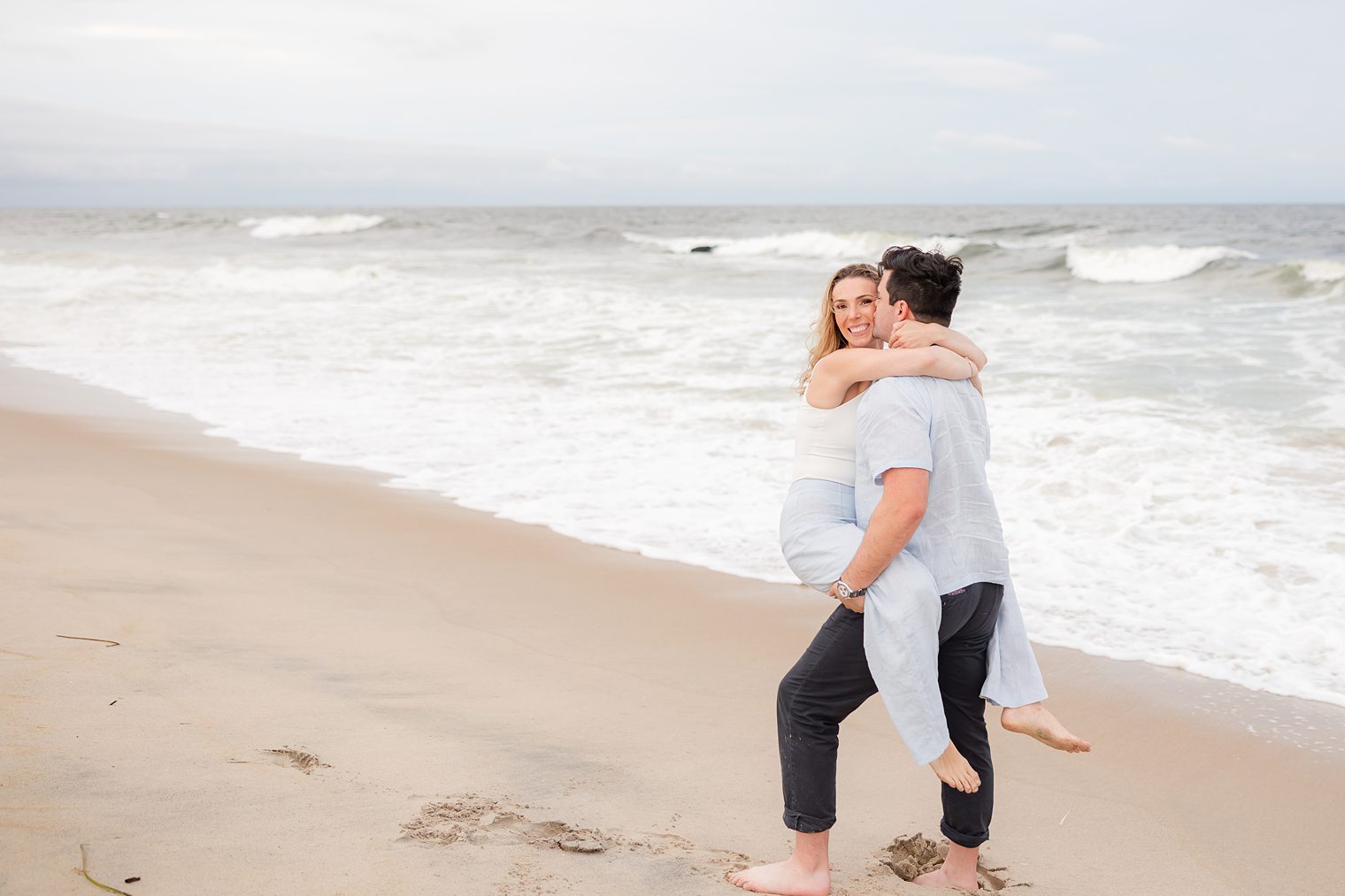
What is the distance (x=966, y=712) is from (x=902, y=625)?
0.44 meters

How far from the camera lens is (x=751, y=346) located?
13.1 m

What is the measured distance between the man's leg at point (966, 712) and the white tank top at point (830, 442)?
1.33ft

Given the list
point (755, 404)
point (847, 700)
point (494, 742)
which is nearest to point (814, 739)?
point (847, 700)

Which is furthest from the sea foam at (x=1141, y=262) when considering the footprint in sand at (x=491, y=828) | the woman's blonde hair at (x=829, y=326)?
the footprint in sand at (x=491, y=828)

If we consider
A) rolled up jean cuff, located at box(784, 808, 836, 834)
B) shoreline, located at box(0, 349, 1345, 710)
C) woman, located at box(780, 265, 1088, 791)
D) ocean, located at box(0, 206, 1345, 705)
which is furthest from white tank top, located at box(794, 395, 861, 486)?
ocean, located at box(0, 206, 1345, 705)

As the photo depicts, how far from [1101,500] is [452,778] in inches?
189

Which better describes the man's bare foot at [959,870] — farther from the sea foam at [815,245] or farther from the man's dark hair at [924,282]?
the sea foam at [815,245]

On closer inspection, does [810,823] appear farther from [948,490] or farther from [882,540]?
[948,490]

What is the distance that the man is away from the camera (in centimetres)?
244

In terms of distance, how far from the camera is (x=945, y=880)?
2826 millimetres

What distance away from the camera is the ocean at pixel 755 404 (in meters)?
5.34

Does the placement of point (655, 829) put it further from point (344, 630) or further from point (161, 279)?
point (161, 279)

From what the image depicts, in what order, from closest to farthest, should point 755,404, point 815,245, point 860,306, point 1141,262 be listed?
point 860,306 < point 755,404 < point 1141,262 < point 815,245

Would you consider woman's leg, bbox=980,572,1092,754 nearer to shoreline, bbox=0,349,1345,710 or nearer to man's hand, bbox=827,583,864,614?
man's hand, bbox=827,583,864,614
